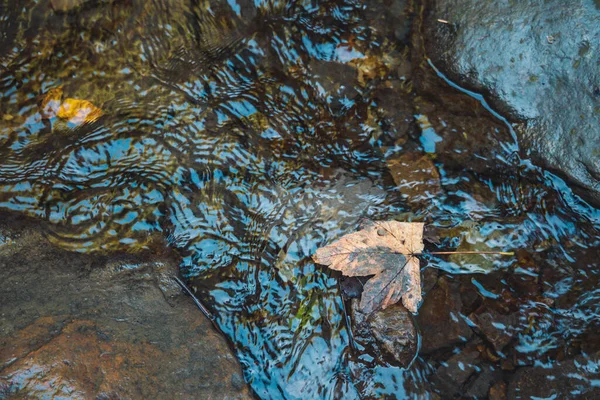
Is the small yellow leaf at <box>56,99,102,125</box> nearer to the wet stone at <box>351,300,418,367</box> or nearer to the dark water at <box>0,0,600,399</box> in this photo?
the dark water at <box>0,0,600,399</box>

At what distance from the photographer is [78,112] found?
10.5 ft

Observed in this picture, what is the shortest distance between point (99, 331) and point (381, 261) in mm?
1606

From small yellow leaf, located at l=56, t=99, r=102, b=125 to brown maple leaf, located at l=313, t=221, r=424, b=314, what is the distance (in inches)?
72.5

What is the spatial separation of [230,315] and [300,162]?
3.69 ft

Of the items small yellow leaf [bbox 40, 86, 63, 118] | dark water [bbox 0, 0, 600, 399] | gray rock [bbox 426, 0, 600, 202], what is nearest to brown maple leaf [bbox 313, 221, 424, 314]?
dark water [bbox 0, 0, 600, 399]

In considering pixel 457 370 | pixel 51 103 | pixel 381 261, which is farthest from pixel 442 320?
pixel 51 103

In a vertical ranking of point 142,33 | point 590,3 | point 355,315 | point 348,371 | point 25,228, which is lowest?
point 348,371

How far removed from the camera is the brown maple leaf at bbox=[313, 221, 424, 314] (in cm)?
276

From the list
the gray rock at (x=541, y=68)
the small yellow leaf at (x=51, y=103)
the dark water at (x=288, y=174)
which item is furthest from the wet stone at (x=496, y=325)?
the small yellow leaf at (x=51, y=103)

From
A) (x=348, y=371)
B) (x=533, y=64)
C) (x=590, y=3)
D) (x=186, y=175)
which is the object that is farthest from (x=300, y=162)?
(x=590, y=3)

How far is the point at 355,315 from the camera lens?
280 cm

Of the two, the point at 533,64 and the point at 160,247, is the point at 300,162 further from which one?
the point at 533,64

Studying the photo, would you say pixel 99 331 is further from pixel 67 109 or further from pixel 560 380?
pixel 560 380

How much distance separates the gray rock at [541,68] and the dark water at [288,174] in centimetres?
16
